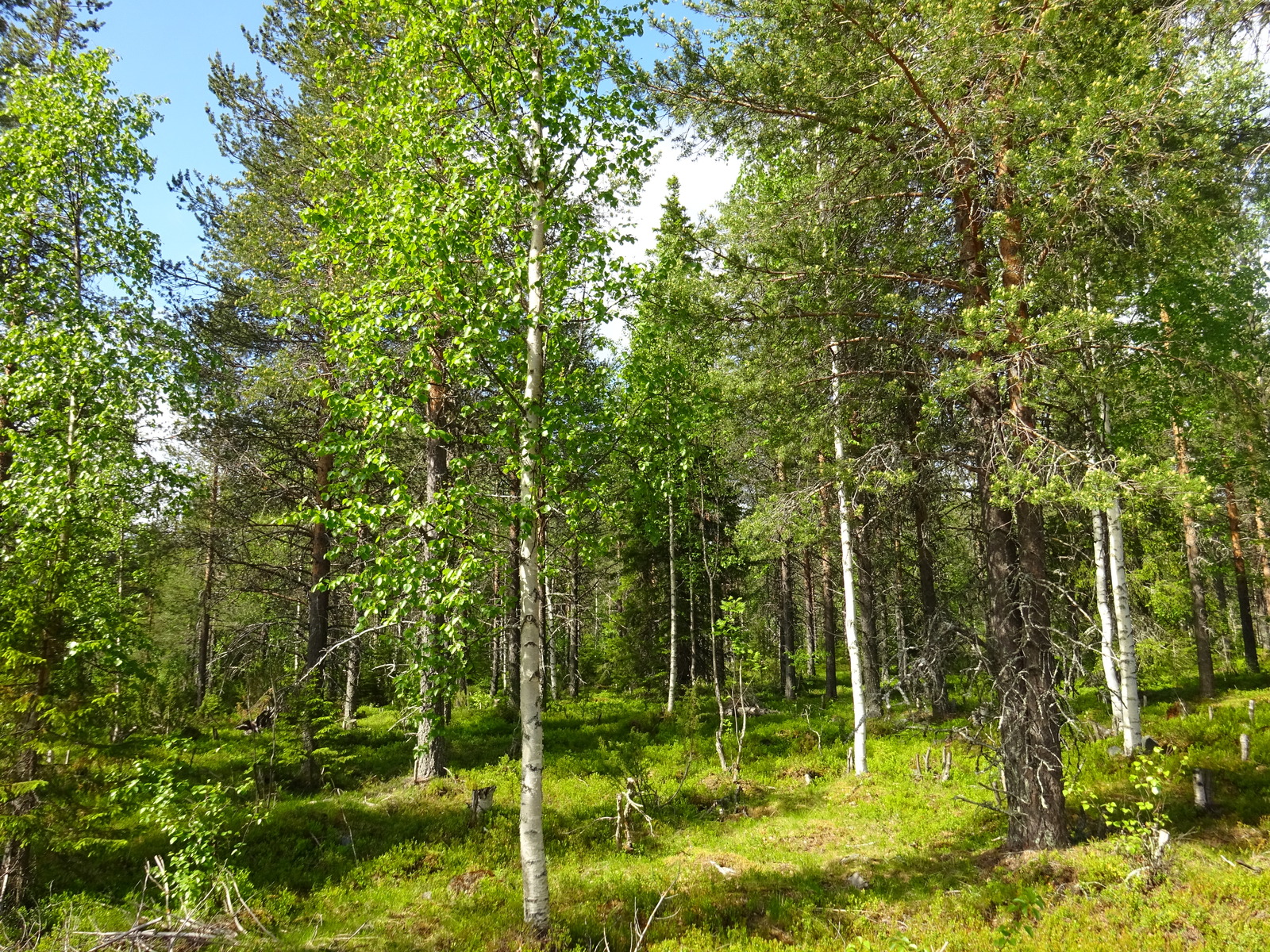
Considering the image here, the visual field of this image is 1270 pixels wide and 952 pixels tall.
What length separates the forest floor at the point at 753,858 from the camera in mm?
6355

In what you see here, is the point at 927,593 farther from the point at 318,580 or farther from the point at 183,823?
the point at 183,823

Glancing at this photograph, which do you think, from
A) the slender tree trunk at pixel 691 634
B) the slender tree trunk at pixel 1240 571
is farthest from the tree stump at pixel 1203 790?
the slender tree trunk at pixel 1240 571

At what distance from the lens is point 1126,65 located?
19.9 ft

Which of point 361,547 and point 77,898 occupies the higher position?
point 361,547

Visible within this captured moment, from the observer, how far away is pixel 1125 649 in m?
11.3

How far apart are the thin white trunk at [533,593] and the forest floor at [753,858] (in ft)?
2.07

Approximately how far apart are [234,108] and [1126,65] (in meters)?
15.5

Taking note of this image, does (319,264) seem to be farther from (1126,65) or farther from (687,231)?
(1126,65)

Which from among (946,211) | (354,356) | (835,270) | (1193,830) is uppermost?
(946,211)

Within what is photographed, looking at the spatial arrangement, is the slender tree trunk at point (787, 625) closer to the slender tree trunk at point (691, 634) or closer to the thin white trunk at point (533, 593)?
the slender tree trunk at point (691, 634)

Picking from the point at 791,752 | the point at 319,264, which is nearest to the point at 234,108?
the point at 319,264

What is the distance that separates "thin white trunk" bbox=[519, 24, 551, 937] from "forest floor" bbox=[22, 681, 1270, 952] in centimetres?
63

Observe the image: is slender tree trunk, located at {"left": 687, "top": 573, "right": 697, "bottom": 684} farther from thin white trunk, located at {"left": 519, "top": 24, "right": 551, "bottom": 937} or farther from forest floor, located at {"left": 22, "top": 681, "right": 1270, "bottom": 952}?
thin white trunk, located at {"left": 519, "top": 24, "right": 551, "bottom": 937}

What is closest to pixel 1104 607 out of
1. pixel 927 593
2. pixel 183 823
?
pixel 927 593
